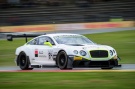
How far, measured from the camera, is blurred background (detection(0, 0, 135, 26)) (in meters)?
36.1

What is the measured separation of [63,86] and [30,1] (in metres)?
31.1

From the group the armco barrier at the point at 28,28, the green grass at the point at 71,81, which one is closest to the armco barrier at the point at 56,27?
the armco barrier at the point at 28,28

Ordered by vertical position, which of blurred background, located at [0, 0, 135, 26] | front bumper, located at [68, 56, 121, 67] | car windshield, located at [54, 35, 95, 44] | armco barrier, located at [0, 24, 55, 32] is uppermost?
blurred background, located at [0, 0, 135, 26]

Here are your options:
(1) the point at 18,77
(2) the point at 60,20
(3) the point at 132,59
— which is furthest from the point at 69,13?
(1) the point at 18,77

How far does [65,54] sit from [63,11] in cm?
2466

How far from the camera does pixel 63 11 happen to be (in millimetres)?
37906

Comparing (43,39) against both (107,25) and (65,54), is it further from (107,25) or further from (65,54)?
(107,25)

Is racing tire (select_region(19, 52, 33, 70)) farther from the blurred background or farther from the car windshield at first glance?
the blurred background

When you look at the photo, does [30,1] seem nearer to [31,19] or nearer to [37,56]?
[31,19]

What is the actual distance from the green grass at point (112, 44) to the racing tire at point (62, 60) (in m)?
5.50

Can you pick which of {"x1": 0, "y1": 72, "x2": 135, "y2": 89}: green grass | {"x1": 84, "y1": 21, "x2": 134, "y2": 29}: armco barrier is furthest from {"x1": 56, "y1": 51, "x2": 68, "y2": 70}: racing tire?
{"x1": 84, "y1": 21, "x2": 134, "y2": 29}: armco barrier

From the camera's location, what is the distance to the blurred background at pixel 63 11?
118ft

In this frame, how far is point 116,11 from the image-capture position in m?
38.4

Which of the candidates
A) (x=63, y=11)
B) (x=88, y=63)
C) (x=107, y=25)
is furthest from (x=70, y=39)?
(x=63, y=11)
